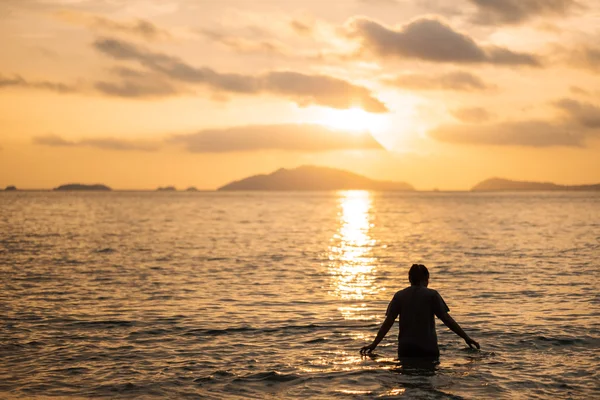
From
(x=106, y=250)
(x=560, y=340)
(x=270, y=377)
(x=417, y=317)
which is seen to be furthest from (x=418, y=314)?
(x=106, y=250)

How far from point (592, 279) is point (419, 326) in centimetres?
2124

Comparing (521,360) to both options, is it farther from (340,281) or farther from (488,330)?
(340,281)

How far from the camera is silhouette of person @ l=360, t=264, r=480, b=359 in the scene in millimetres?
13516

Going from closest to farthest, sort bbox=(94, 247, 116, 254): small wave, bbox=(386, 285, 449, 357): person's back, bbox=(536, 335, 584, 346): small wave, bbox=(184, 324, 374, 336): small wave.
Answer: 1. bbox=(386, 285, 449, 357): person's back
2. bbox=(536, 335, 584, 346): small wave
3. bbox=(184, 324, 374, 336): small wave
4. bbox=(94, 247, 116, 254): small wave

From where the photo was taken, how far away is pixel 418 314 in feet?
44.6

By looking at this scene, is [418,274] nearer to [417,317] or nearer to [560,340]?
[417,317]

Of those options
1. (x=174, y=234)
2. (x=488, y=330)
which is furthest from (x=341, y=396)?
(x=174, y=234)

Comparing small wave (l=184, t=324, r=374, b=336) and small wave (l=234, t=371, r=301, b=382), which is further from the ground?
small wave (l=234, t=371, r=301, b=382)

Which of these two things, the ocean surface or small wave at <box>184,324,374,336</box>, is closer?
the ocean surface

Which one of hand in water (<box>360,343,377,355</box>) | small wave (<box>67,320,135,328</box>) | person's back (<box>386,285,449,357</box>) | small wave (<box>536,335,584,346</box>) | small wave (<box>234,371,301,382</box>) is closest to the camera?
small wave (<box>234,371,301,382</box>)

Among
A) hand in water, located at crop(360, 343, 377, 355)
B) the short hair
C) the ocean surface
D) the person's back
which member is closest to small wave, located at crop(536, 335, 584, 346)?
the ocean surface

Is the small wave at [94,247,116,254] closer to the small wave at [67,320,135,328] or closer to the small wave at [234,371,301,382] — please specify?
the small wave at [67,320,135,328]

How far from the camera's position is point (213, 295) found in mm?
26438

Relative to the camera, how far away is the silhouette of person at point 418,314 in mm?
13516
